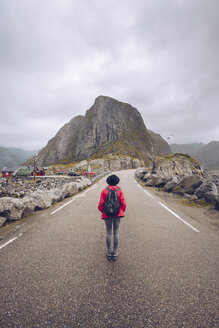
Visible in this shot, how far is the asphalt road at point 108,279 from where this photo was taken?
218cm

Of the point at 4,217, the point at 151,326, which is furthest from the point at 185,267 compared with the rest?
the point at 4,217

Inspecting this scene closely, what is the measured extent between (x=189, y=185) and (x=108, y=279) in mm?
11479

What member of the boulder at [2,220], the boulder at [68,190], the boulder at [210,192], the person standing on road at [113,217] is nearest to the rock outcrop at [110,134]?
the boulder at [68,190]

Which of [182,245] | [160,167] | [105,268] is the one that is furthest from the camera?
[160,167]

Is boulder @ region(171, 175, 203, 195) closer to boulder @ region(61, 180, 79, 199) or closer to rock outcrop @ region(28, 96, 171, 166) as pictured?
boulder @ region(61, 180, 79, 199)

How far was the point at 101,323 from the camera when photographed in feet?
6.77

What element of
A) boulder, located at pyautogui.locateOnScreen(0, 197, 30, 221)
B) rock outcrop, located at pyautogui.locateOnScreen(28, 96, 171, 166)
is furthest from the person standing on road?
rock outcrop, located at pyautogui.locateOnScreen(28, 96, 171, 166)

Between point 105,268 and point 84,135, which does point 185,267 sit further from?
point 84,135

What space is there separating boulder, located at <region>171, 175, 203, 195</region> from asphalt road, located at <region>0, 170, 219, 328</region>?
7256 mm

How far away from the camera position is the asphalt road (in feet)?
7.14

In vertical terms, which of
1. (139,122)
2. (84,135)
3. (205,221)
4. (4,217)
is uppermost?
(139,122)

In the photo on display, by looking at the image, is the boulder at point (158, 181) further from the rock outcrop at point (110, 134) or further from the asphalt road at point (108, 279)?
the rock outcrop at point (110, 134)

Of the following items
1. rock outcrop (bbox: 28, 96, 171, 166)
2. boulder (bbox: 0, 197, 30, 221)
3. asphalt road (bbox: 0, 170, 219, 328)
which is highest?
rock outcrop (bbox: 28, 96, 171, 166)

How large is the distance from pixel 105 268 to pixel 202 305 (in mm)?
1860
